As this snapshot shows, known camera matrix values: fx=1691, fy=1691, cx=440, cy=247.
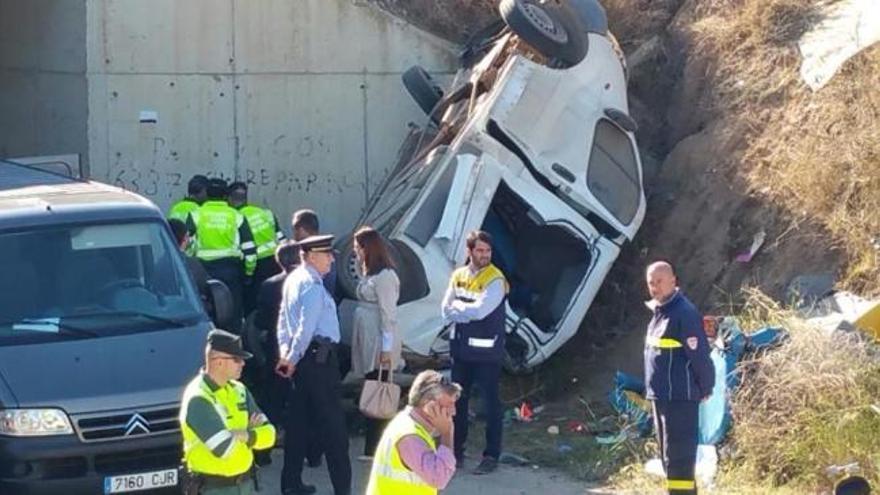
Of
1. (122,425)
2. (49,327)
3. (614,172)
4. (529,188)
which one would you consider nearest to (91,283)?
(49,327)

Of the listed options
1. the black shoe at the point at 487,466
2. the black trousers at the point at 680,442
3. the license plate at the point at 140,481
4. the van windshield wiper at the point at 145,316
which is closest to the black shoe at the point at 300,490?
the black shoe at the point at 487,466

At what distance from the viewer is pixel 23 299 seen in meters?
10.0

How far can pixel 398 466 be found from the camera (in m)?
7.14

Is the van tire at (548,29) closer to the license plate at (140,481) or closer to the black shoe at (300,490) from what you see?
the black shoe at (300,490)

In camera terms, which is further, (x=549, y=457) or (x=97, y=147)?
(x=97, y=147)

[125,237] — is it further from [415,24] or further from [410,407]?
[415,24]

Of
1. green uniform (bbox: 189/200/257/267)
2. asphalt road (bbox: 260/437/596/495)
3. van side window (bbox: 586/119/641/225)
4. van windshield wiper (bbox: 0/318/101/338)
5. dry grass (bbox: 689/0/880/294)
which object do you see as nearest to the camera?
van windshield wiper (bbox: 0/318/101/338)

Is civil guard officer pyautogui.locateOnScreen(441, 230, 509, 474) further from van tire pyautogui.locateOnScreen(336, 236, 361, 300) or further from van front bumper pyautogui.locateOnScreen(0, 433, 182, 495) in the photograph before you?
van front bumper pyautogui.locateOnScreen(0, 433, 182, 495)

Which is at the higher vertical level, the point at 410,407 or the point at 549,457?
the point at 410,407

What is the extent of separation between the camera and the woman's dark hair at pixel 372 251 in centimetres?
1079

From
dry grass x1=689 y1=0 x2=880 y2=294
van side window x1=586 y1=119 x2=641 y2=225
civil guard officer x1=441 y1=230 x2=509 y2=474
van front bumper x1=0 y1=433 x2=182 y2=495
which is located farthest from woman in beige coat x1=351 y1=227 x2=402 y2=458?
dry grass x1=689 y1=0 x2=880 y2=294

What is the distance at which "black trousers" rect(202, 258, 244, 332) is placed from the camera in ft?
44.0

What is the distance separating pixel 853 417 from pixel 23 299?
505cm

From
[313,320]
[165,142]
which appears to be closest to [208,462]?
[313,320]
